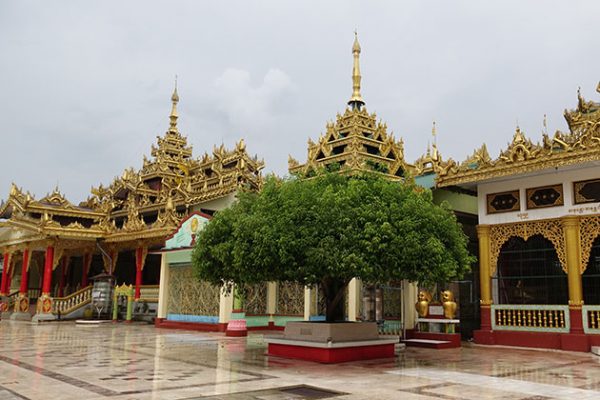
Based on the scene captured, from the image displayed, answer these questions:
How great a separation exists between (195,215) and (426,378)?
13.3 meters

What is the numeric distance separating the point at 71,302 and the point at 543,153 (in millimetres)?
22487

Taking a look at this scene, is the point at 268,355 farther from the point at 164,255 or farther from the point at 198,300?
the point at 164,255

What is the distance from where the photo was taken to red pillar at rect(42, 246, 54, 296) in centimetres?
2747

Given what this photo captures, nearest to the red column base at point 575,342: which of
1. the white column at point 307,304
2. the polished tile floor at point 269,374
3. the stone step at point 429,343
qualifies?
the polished tile floor at point 269,374

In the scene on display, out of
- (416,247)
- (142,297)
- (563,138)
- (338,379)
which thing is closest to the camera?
(338,379)

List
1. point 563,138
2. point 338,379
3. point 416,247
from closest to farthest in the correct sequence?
point 338,379, point 416,247, point 563,138

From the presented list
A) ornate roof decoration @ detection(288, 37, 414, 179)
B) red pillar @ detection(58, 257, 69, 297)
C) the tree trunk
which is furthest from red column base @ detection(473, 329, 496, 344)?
red pillar @ detection(58, 257, 69, 297)

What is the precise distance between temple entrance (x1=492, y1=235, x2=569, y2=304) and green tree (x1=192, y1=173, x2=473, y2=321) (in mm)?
7336

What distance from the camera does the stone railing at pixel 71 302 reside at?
2708 cm

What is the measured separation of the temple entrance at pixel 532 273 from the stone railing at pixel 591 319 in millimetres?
4475

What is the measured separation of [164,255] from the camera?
22969 mm

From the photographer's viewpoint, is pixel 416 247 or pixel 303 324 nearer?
pixel 416 247

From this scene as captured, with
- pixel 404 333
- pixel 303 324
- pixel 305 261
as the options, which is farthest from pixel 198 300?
pixel 305 261

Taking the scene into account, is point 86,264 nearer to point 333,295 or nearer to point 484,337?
point 333,295
